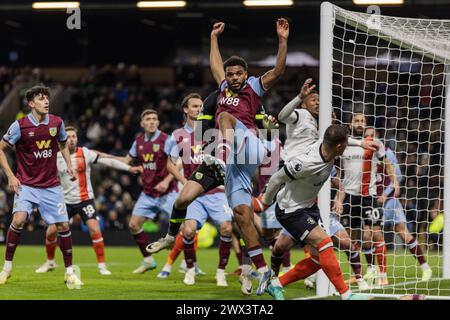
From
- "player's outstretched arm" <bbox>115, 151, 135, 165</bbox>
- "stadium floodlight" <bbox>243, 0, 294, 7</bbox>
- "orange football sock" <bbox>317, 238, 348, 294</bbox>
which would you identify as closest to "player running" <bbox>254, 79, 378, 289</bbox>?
"orange football sock" <bbox>317, 238, 348, 294</bbox>

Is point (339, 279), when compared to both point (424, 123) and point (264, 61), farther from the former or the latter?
point (264, 61)

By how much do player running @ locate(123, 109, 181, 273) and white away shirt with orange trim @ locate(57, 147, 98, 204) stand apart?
2.02 feet

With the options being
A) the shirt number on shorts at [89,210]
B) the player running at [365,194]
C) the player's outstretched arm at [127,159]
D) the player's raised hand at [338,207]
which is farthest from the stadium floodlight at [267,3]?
the player's raised hand at [338,207]

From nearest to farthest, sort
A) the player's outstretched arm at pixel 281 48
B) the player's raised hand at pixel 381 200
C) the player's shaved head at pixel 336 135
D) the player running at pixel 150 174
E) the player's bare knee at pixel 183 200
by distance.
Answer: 1. the player's shaved head at pixel 336 135
2. the player's outstretched arm at pixel 281 48
3. the player's bare knee at pixel 183 200
4. the player's raised hand at pixel 381 200
5. the player running at pixel 150 174

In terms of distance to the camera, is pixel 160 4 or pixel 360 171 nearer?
pixel 360 171

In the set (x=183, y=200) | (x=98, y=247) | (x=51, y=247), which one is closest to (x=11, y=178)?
(x=183, y=200)

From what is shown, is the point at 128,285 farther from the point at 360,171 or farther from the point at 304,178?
the point at 360,171

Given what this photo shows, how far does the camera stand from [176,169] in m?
11.8

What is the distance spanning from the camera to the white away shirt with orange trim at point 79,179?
41.0 ft

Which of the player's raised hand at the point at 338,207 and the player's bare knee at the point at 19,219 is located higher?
the player's raised hand at the point at 338,207

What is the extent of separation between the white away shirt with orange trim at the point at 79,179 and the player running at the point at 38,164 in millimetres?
2185

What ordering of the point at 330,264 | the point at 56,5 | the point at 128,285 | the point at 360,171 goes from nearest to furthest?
the point at 330,264 < the point at 128,285 < the point at 360,171 < the point at 56,5

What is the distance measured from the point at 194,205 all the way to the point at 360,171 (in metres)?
2.20

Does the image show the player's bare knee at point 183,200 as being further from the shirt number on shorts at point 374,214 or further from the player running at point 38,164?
the shirt number on shorts at point 374,214
